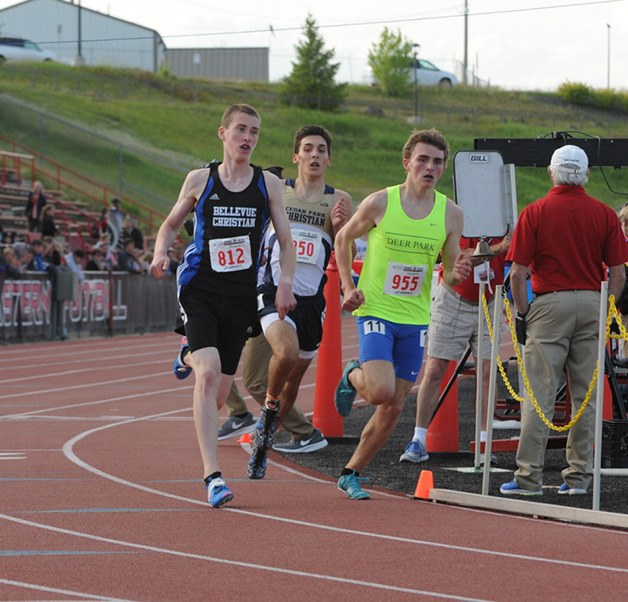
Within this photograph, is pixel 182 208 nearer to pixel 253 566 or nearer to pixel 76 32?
pixel 253 566

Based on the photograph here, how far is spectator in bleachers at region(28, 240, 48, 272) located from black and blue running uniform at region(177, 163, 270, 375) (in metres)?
19.0

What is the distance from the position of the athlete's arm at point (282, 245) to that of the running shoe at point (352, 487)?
1.05m

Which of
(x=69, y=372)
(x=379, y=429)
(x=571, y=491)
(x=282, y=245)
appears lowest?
(x=69, y=372)

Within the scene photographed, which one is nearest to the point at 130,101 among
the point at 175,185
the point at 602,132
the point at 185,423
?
the point at 175,185

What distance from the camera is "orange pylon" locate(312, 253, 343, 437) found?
39.8 ft

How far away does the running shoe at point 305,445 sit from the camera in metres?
11.4

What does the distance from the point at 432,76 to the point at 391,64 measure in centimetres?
313

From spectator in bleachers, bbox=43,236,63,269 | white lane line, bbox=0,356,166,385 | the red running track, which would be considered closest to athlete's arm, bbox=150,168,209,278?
the red running track

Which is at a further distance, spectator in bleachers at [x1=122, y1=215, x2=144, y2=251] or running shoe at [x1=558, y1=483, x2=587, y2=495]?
spectator in bleachers at [x1=122, y1=215, x2=144, y2=251]

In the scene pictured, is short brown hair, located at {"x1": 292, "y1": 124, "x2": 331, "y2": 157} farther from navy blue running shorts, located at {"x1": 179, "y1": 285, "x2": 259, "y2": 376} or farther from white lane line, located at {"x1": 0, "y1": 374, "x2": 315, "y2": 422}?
white lane line, located at {"x1": 0, "y1": 374, "x2": 315, "y2": 422}

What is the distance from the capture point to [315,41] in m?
86.7

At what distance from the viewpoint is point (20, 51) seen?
76500 mm

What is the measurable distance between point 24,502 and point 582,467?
3378 mm

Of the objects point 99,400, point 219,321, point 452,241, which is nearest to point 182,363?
point 219,321
